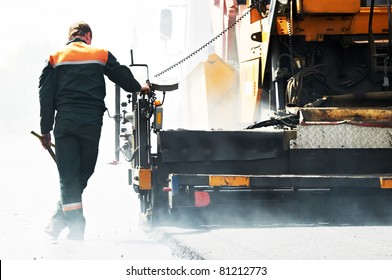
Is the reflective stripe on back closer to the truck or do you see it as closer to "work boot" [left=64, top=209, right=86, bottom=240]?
the truck

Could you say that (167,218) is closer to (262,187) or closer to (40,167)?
(262,187)

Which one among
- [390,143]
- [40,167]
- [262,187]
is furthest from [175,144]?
[40,167]

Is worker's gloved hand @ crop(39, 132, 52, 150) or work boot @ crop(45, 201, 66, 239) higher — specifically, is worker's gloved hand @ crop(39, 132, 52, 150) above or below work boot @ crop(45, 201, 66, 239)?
above

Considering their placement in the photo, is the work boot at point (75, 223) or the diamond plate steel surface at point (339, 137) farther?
the diamond plate steel surface at point (339, 137)

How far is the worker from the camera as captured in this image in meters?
6.24

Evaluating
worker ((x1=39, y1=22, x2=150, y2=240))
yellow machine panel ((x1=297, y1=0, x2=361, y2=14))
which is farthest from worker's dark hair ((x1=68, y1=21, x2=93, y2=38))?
yellow machine panel ((x1=297, y1=0, x2=361, y2=14))

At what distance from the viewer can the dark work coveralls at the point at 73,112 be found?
6.24 metres

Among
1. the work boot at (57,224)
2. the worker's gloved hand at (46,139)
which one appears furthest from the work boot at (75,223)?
the worker's gloved hand at (46,139)

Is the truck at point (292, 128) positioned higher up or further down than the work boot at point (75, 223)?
higher up

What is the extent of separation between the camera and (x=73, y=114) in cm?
625

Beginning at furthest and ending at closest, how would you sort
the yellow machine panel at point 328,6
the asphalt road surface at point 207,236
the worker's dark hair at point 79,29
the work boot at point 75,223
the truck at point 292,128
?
the yellow machine panel at point 328,6 < the truck at point 292,128 < the worker's dark hair at point 79,29 < the work boot at point 75,223 < the asphalt road surface at point 207,236

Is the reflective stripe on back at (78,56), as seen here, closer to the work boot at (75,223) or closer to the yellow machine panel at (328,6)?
the work boot at (75,223)

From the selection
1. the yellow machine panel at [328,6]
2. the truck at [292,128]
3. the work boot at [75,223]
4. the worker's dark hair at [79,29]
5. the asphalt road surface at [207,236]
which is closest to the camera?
the asphalt road surface at [207,236]

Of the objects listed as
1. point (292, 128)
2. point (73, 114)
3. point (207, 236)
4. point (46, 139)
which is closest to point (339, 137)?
point (292, 128)
